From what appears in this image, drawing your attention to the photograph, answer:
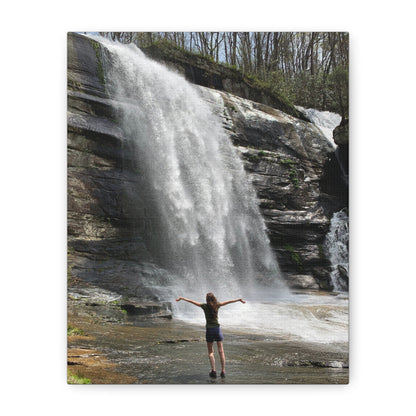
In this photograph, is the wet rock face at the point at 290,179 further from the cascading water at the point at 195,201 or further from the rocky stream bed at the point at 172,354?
the rocky stream bed at the point at 172,354

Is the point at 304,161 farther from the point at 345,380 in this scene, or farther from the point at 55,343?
the point at 55,343

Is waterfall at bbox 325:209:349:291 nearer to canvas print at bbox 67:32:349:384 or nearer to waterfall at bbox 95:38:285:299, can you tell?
canvas print at bbox 67:32:349:384

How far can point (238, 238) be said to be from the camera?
180 inches

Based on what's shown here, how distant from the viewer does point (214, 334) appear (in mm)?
3943

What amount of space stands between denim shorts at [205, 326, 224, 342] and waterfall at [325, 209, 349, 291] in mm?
1263

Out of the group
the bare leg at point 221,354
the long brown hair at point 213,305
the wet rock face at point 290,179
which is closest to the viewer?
the bare leg at point 221,354

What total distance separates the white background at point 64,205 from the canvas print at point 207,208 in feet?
0.42

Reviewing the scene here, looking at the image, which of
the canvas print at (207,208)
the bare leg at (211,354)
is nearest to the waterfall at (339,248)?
the canvas print at (207,208)

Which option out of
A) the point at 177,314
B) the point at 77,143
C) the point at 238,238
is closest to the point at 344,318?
the point at 238,238

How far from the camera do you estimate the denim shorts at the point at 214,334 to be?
3.94 meters

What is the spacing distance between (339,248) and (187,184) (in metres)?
1.73

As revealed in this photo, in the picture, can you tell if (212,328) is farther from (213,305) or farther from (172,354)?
(172,354)

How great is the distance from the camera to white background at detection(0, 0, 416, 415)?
4000mm

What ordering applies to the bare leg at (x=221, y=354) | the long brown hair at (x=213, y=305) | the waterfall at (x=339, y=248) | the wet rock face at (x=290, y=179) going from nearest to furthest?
the bare leg at (x=221, y=354) → the long brown hair at (x=213, y=305) → the waterfall at (x=339, y=248) → the wet rock face at (x=290, y=179)
